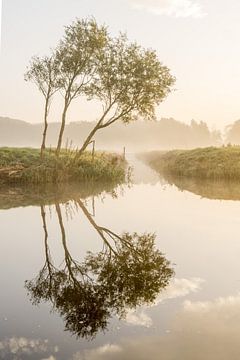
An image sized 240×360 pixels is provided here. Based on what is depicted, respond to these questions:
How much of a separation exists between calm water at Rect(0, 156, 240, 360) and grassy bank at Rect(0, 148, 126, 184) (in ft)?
42.9

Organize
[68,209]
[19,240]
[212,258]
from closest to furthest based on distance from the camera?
[212,258] < [19,240] < [68,209]

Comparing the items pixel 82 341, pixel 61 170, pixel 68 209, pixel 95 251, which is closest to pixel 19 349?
pixel 82 341

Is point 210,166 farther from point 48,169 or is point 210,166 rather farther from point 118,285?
point 118,285

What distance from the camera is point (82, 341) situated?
8.29m

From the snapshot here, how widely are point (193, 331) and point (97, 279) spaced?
3721 millimetres

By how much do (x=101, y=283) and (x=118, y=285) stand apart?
1.52ft

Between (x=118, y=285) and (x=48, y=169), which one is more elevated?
(x=48, y=169)

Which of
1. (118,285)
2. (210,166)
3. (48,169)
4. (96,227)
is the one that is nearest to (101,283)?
(118,285)

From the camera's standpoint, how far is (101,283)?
11.6 meters

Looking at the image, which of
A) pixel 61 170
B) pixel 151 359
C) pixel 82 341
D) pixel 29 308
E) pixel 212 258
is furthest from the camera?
pixel 61 170

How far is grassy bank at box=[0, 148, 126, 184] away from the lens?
36.8 meters

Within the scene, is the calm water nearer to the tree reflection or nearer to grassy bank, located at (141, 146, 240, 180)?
the tree reflection

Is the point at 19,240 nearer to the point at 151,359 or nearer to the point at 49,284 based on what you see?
the point at 49,284

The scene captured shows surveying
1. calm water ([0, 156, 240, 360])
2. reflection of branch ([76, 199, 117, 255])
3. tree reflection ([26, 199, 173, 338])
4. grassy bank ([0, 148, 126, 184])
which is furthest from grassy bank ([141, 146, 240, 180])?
tree reflection ([26, 199, 173, 338])
